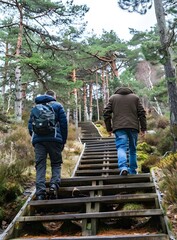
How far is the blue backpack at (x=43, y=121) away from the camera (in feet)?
14.0

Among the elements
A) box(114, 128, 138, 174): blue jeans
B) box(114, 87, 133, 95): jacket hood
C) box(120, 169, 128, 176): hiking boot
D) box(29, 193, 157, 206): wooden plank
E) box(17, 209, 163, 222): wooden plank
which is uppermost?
box(114, 87, 133, 95): jacket hood

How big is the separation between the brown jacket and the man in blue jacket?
1.18m

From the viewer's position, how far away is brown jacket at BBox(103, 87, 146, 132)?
513 cm

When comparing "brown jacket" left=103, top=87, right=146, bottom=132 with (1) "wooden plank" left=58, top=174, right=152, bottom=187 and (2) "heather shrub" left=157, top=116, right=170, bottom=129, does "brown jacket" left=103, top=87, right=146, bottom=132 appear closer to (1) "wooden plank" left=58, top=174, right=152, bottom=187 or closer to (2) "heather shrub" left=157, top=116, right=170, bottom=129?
(1) "wooden plank" left=58, top=174, right=152, bottom=187

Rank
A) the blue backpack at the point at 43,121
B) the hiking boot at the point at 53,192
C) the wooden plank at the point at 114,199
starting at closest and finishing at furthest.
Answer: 1. the wooden plank at the point at 114,199
2. the hiking boot at the point at 53,192
3. the blue backpack at the point at 43,121

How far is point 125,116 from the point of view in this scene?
16.9ft

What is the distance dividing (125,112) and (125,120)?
0.17 meters

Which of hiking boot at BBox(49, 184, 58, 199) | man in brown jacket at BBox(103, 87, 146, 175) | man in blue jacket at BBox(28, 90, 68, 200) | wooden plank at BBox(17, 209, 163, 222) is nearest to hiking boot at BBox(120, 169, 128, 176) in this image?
man in brown jacket at BBox(103, 87, 146, 175)

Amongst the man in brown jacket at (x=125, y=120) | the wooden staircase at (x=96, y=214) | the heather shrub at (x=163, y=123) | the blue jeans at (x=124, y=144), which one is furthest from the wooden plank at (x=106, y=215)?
the heather shrub at (x=163, y=123)

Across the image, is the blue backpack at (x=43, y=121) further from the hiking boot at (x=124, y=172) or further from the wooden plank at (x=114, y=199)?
the hiking boot at (x=124, y=172)

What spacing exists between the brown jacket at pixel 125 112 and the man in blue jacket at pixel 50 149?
46.5 inches

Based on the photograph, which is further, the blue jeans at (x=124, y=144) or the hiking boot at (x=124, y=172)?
the blue jeans at (x=124, y=144)

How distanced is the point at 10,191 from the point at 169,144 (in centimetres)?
657

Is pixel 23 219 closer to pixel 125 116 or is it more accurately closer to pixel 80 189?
pixel 80 189
